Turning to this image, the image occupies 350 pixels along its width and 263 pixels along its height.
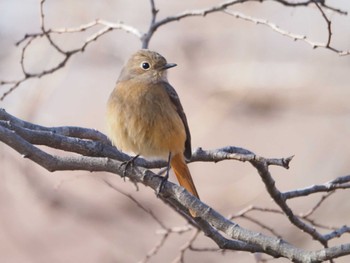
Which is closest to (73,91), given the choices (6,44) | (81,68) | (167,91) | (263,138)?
(81,68)

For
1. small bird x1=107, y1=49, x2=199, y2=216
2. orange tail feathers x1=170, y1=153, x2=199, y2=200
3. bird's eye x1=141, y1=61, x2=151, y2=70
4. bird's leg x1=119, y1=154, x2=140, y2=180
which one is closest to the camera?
bird's leg x1=119, y1=154, x2=140, y2=180

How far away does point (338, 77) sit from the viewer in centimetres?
Answer: 907

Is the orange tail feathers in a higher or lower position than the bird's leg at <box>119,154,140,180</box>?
higher

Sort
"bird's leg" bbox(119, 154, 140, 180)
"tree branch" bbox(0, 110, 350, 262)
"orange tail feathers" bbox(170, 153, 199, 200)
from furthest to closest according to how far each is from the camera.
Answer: "orange tail feathers" bbox(170, 153, 199, 200) < "bird's leg" bbox(119, 154, 140, 180) < "tree branch" bbox(0, 110, 350, 262)

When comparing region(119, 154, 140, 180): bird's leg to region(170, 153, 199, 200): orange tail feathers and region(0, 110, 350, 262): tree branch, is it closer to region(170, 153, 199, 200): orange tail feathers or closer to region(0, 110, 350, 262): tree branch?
region(0, 110, 350, 262): tree branch

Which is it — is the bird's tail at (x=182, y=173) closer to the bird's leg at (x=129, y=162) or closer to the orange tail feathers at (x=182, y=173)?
the orange tail feathers at (x=182, y=173)

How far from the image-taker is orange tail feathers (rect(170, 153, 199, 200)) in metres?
4.82

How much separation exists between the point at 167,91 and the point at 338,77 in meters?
4.58

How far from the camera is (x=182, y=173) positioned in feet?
15.9

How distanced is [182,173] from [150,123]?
0.40 meters

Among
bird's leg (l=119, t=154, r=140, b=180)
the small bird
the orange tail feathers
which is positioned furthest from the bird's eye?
bird's leg (l=119, t=154, r=140, b=180)

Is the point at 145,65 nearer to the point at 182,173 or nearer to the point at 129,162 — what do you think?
the point at 182,173

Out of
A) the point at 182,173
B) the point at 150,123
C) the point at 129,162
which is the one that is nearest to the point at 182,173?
the point at 182,173

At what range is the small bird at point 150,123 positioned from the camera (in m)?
4.66
